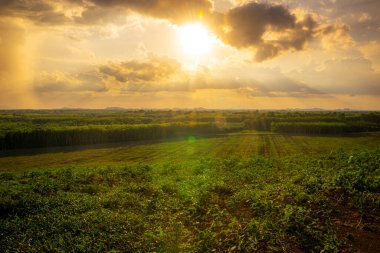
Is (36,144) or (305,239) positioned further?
(36,144)

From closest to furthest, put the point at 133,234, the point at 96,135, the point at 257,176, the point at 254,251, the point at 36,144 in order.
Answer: the point at 254,251, the point at 133,234, the point at 257,176, the point at 36,144, the point at 96,135

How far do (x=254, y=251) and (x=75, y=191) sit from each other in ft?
44.8

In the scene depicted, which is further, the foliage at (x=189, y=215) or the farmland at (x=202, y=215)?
the foliage at (x=189, y=215)

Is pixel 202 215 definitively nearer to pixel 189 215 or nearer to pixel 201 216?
pixel 201 216

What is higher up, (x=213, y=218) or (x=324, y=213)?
(x=324, y=213)

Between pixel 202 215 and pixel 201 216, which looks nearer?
pixel 201 216

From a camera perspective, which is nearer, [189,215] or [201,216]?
[201,216]

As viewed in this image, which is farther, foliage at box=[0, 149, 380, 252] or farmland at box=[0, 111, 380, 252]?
foliage at box=[0, 149, 380, 252]

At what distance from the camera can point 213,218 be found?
1354cm

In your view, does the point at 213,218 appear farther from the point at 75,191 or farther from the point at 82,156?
the point at 82,156

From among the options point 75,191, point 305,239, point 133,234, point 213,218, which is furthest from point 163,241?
point 75,191

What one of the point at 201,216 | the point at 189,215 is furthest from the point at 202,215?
the point at 189,215

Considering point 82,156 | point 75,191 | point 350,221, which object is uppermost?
point 350,221

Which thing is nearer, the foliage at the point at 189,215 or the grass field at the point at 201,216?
the grass field at the point at 201,216
